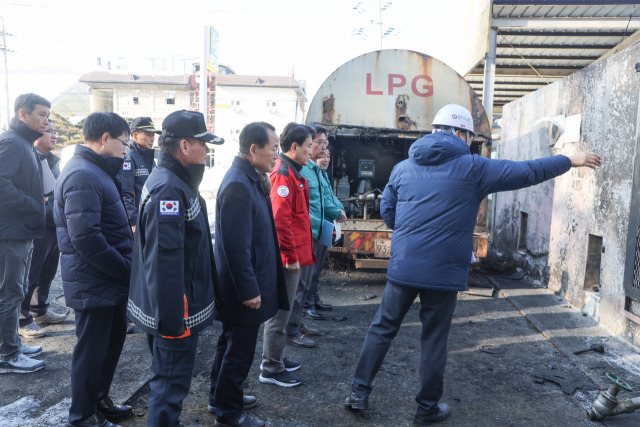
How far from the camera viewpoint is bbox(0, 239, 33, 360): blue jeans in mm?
3474

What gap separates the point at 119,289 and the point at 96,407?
699 millimetres

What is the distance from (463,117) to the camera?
3014 millimetres

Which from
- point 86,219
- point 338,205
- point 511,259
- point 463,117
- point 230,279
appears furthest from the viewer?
point 511,259

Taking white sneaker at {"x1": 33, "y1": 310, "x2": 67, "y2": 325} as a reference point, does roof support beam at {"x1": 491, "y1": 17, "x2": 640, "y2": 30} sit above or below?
above

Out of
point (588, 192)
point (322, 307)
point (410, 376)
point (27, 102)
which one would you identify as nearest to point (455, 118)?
point (410, 376)

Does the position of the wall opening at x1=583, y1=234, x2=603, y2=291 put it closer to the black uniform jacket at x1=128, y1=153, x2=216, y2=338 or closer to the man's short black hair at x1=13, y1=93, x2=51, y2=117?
the black uniform jacket at x1=128, y1=153, x2=216, y2=338

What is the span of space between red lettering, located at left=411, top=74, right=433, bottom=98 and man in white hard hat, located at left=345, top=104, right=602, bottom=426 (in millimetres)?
3618

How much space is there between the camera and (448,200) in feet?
9.34

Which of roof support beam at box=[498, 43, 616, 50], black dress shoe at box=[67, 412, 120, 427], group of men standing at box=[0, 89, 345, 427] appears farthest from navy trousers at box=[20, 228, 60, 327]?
roof support beam at box=[498, 43, 616, 50]

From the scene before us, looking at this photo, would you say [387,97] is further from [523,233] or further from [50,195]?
[50,195]

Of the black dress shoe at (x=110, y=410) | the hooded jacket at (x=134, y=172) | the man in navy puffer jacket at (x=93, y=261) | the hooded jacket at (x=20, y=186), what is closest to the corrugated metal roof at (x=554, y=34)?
the hooded jacket at (x=134, y=172)

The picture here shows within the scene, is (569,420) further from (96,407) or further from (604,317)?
(96,407)

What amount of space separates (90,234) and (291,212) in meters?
1.50

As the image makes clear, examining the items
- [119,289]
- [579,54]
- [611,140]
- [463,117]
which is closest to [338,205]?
[463,117]
